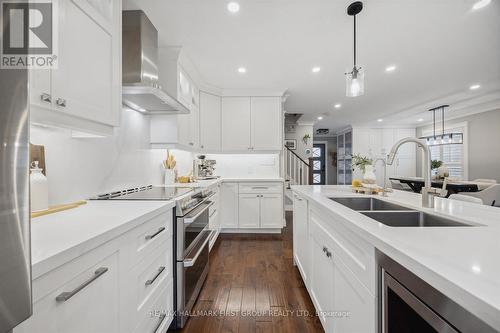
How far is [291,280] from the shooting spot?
2135 millimetres

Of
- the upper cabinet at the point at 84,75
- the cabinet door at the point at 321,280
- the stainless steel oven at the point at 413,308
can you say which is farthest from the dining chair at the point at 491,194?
the upper cabinet at the point at 84,75

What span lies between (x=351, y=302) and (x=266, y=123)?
3254 millimetres

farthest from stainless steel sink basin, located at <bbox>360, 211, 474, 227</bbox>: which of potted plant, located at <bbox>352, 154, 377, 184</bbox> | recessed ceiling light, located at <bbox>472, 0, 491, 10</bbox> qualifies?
recessed ceiling light, located at <bbox>472, 0, 491, 10</bbox>

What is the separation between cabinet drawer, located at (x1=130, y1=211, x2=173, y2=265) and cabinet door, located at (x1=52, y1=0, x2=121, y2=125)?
2.24 feet

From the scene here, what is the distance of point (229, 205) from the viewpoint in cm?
359

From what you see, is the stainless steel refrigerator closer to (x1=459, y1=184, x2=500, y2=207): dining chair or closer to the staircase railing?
the staircase railing

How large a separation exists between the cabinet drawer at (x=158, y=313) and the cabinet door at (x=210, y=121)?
250 centimetres

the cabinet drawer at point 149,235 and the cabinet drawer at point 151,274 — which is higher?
the cabinet drawer at point 149,235

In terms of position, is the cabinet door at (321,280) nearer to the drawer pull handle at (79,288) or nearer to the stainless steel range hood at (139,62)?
the drawer pull handle at (79,288)

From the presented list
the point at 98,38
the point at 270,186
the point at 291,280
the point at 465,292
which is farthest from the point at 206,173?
the point at 465,292

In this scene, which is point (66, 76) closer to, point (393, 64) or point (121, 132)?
point (121, 132)

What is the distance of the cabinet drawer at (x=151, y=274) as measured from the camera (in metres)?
1.04

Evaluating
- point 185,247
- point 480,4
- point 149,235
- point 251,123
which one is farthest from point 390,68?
point 149,235

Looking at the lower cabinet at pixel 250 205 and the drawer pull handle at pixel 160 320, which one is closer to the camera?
the drawer pull handle at pixel 160 320
